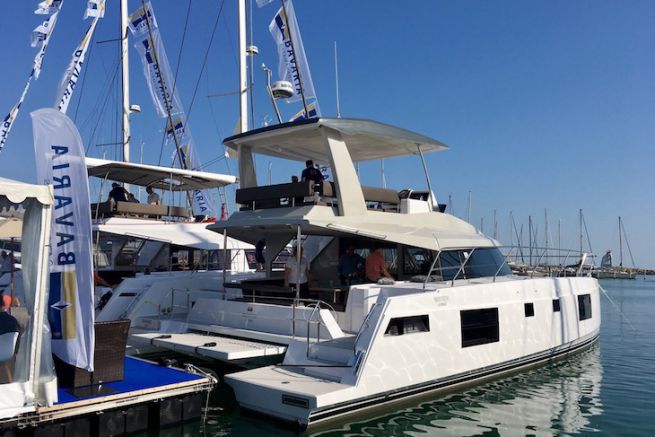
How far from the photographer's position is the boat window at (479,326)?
917 centimetres

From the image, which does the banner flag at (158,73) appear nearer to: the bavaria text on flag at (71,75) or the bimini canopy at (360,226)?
the bavaria text on flag at (71,75)

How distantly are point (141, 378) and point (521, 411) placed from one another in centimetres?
571

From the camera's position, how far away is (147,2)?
77.1ft

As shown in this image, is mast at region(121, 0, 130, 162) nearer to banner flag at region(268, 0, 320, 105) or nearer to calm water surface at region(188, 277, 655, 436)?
banner flag at region(268, 0, 320, 105)

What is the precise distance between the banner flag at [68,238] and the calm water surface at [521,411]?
2.16 m

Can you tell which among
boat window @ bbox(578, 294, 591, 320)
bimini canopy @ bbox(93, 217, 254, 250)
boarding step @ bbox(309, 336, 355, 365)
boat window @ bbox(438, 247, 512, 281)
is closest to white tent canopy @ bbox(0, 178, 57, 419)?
boarding step @ bbox(309, 336, 355, 365)

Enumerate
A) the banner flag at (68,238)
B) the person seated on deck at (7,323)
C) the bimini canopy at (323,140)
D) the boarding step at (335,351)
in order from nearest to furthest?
the banner flag at (68,238) → the person seated on deck at (7,323) → the boarding step at (335,351) → the bimini canopy at (323,140)

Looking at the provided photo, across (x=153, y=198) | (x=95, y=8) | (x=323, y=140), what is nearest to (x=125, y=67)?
(x=95, y=8)

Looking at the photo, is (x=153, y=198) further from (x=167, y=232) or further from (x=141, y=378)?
(x=141, y=378)

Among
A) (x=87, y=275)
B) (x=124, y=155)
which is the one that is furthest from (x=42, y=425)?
(x=124, y=155)

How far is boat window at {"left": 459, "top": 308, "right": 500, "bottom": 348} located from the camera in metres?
9.17

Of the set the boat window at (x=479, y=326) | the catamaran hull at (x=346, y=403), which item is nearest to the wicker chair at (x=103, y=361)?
the catamaran hull at (x=346, y=403)

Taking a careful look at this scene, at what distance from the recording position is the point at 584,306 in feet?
42.9

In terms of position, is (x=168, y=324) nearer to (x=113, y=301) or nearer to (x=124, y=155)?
(x=113, y=301)
